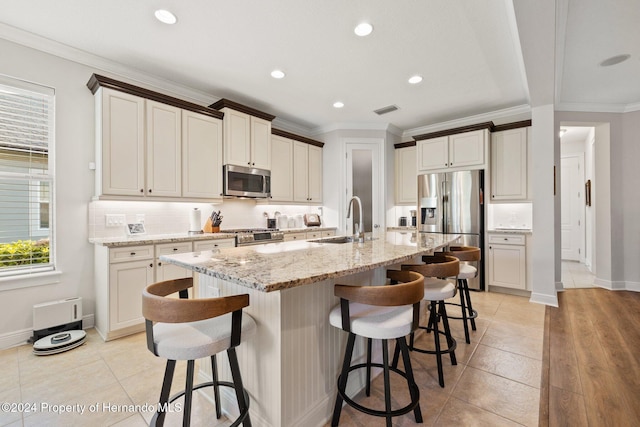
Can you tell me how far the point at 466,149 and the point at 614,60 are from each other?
1.72 metres

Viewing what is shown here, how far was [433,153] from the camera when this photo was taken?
4.65m

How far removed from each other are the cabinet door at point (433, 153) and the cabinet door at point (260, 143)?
8.38 feet

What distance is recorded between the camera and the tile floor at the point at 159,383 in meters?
1.58

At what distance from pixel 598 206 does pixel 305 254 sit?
511 centimetres

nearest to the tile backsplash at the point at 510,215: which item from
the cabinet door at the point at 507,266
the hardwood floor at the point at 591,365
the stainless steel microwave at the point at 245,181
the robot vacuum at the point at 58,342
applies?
the cabinet door at the point at 507,266

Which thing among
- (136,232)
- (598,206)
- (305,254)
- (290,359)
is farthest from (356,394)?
(598,206)

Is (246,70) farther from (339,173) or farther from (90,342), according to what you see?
(90,342)

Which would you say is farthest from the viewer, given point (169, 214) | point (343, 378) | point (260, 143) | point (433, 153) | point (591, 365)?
point (433, 153)

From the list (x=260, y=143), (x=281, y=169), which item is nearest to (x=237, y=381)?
(x=260, y=143)

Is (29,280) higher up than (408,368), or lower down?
higher up

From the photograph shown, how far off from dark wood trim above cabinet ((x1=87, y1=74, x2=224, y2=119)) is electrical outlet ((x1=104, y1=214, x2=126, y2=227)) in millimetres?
1274

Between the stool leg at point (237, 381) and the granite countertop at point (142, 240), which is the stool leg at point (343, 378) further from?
the granite countertop at point (142, 240)

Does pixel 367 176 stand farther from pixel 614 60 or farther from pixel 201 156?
pixel 614 60

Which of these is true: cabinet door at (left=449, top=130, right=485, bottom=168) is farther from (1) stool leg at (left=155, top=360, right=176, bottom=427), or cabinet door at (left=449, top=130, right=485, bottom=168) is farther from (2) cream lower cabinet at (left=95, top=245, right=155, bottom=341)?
(1) stool leg at (left=155, top=360, right=176, bottom=427)
